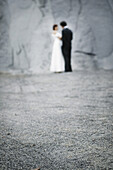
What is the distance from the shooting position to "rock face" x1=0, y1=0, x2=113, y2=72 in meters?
8.80

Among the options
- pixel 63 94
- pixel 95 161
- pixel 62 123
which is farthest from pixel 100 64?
pixel 95 161

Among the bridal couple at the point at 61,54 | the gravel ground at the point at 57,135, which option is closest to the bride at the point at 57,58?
the bridal couple at the point at 61,54

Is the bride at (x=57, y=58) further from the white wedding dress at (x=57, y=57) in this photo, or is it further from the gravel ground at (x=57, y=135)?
the gravel ground at (x=57, y=135)

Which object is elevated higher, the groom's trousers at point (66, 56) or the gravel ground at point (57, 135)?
the groom's trousers at point (66, 56)

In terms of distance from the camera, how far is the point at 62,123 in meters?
2.12

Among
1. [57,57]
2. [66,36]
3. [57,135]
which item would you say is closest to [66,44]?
[66,36]

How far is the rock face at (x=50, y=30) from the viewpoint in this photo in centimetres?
880

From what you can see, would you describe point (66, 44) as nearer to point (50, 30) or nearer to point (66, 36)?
point (66, 36)

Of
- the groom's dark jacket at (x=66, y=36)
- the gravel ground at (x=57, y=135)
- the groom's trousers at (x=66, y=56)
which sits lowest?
the gravel ground at (x=57, y=135)

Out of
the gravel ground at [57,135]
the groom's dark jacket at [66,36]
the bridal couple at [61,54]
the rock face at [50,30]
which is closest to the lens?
the gravel ground at [57,135]

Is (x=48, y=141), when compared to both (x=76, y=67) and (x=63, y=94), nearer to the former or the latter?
(x=63, y=94)

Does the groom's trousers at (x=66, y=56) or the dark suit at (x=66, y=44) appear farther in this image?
the groom's trousers at (x=66, y=56)

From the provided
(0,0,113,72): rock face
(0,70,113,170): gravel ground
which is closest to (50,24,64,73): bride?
(0,0,113,72): rock face

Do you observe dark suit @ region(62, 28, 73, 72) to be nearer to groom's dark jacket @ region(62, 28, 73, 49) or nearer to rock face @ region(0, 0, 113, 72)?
groom's dark jacket @ region(62, 28, 73, 49)
